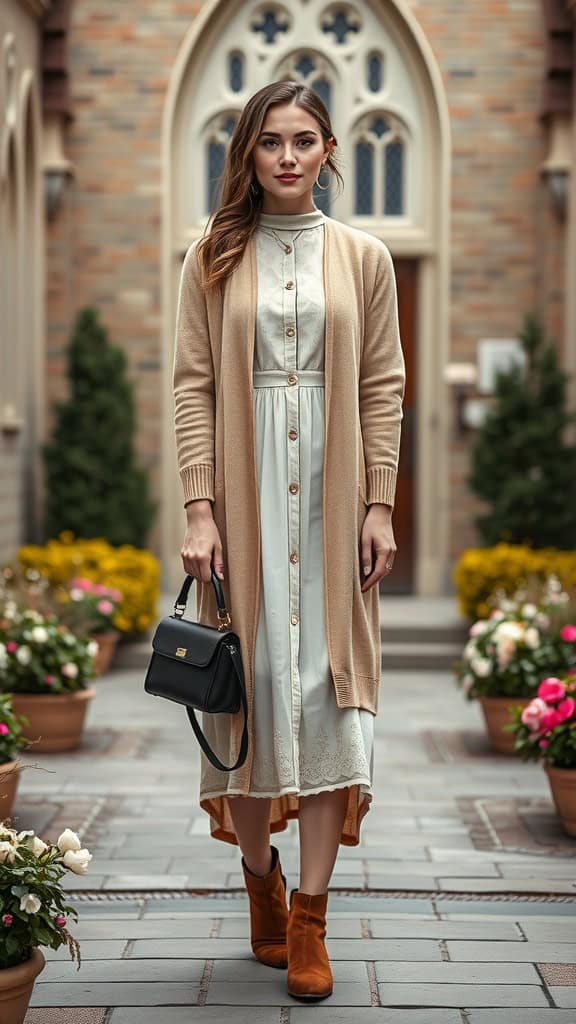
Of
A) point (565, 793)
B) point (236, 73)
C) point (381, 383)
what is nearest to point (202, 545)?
point (381, 383)

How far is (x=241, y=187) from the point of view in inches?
139

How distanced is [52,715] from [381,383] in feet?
10.9

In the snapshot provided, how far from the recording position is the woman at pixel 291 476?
3.41 metres

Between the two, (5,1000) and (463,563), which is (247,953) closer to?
(5,1000)

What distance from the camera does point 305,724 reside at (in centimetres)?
342

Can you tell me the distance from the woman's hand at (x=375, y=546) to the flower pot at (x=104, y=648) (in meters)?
5.52

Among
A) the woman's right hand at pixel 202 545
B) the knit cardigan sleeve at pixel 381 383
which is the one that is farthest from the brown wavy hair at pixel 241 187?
the woman's right hand at pixel 202 545

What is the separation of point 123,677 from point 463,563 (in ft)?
7.46

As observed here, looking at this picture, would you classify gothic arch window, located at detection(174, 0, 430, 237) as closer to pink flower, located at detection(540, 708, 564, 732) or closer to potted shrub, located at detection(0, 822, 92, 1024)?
pink flower, located at detection(540, 708, 564, 732)

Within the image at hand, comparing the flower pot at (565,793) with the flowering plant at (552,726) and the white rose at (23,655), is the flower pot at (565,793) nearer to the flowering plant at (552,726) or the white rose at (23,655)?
the flowering plant at (552,726)

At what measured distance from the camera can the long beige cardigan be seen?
11.3 ft

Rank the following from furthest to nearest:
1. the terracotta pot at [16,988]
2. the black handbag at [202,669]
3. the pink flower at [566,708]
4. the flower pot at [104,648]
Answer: the flower pot at [104,648] < the pink flower at [566,708] < the black handbag at [202,669] < the terracotta pot at [16,988]

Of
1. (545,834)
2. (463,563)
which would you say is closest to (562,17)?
(463,563)

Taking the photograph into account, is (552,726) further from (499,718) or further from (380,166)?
(380,166)
